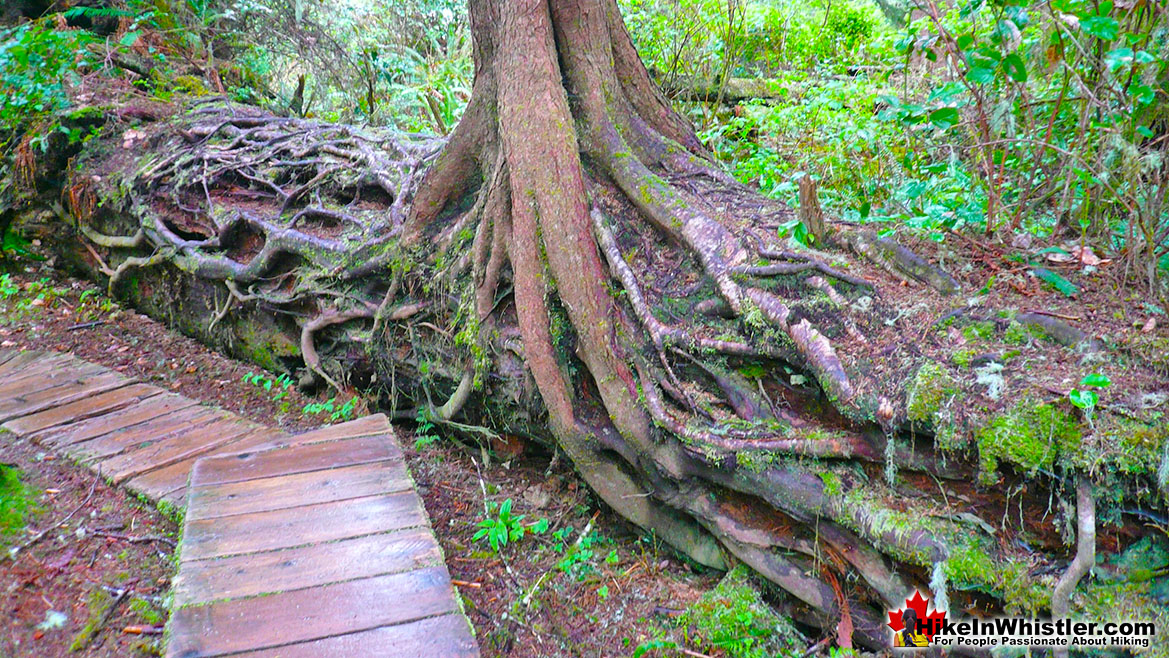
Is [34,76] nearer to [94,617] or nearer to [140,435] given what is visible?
[140,435]

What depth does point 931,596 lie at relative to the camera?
266cm

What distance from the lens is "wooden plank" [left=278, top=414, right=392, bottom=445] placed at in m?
3.85

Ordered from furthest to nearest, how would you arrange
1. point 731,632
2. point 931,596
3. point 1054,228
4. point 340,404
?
1. point 340,404
2. point 1054,228
3. point 731,632
4. point 931,596

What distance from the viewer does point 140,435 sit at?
4316 millimetres

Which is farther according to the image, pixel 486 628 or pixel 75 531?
pixel 75 531

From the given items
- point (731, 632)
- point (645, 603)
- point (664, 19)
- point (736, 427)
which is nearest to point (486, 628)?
point (645, 603)

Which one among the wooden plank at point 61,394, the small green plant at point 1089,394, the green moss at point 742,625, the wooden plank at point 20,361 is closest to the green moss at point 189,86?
the wooden plank at point 20,361

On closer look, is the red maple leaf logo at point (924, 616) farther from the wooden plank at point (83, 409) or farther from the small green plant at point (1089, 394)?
the wooden plank at point (83, 409)

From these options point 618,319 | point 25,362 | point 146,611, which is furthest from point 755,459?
point 25,362

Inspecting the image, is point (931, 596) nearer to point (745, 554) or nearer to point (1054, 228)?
point (745, 554)

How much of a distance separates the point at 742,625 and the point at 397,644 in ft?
4.62

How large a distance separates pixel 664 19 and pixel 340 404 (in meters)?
5.67

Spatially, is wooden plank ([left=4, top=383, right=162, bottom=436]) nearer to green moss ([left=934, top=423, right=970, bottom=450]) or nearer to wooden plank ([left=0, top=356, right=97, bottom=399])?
wooden plank ([left=0, top=356, right=97, bottom=399])

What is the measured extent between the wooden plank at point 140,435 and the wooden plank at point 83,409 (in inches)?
14.3
